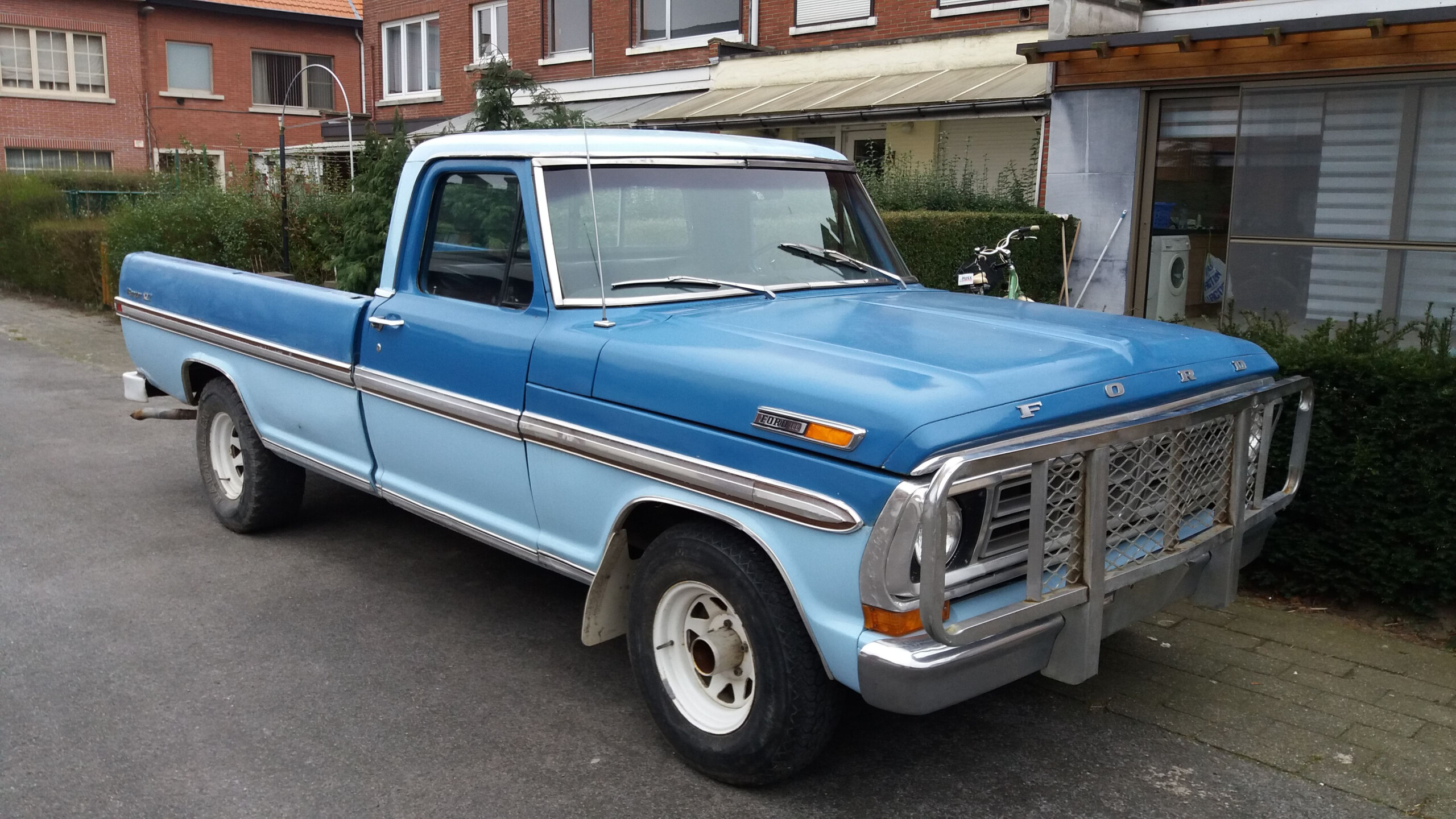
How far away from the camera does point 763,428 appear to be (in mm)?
3342

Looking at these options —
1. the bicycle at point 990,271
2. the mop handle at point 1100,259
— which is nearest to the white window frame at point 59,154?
the mop handle at point 1100,259

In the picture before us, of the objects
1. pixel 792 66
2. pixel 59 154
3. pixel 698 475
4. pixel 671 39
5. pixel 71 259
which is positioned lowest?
pixel 71 259

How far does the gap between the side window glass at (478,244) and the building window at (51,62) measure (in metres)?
31.2

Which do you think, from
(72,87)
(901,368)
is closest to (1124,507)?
(901,368)

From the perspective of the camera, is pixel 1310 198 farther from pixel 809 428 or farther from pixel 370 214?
pixel 809 428

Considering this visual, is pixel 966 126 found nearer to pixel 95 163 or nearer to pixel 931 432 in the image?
pixel 931 432

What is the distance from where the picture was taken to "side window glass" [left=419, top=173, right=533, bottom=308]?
4418mm

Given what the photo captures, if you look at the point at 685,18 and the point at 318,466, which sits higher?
the point at 685,18

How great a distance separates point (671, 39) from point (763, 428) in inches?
691

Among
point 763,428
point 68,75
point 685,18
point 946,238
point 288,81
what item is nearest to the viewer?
point 763,428

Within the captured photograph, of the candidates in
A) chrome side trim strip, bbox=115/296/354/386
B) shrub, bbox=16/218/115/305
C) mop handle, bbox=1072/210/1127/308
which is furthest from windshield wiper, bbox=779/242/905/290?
shrub, bbox=16/218/115/305

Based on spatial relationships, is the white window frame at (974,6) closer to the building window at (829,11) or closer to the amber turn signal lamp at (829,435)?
the building window at (829,11)

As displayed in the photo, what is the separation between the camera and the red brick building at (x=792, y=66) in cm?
1393

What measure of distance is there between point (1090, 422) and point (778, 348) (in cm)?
93
